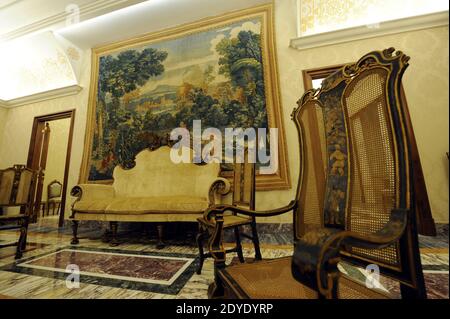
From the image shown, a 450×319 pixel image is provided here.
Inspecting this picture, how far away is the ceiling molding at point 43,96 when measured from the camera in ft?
14.5

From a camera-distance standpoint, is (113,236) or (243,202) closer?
(243,202)

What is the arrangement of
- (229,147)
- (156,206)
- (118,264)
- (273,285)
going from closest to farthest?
(273,285)
(118,264)
(156,206)
(229,147)

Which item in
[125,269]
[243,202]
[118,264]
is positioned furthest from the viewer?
[243,202]

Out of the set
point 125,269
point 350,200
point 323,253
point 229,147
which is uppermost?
point 229,147

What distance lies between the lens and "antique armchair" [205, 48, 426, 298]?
1.62 ft

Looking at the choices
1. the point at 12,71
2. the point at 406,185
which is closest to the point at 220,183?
the point at 406,185

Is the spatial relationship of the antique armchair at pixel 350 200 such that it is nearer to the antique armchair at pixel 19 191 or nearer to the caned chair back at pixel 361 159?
the caned chair back at pixel 361 159

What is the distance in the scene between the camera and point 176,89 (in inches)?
146

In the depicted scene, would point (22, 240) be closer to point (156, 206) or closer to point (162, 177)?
point (156, 206)

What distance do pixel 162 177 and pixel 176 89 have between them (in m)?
1.62

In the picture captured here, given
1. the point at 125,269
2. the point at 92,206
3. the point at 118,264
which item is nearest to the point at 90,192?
the point at 92,206

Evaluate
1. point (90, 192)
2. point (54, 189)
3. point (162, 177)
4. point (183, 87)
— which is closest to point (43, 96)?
point (54, 189)

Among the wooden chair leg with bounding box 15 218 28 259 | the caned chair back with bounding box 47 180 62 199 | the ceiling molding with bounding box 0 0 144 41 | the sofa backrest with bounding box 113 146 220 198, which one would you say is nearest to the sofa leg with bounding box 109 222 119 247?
the sofa backrest with bounding box 113 146 220 198

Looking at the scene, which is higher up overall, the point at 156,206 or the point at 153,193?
the point at 153,193
